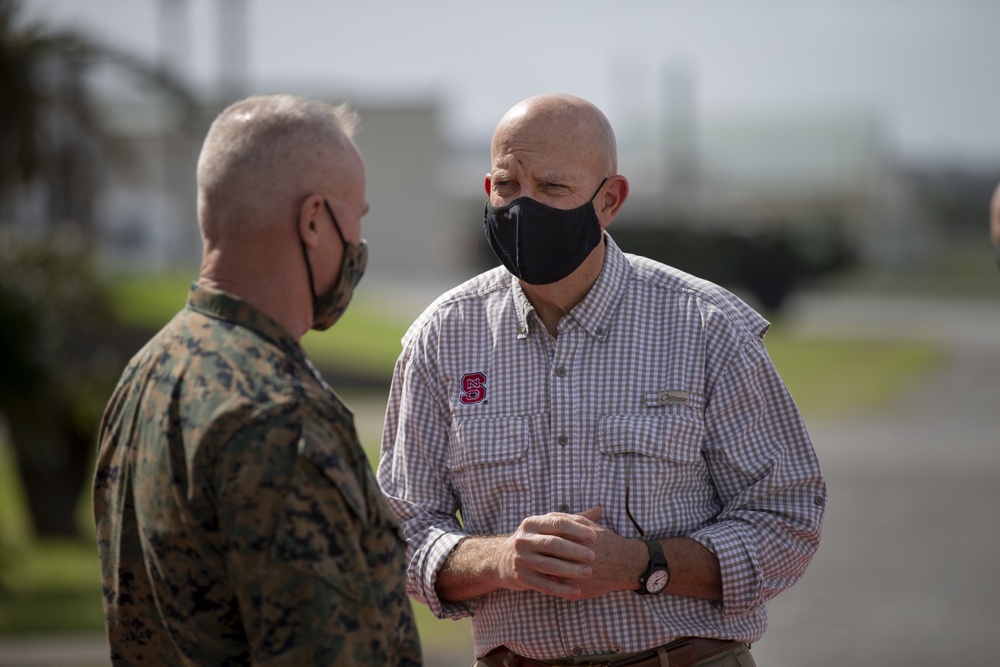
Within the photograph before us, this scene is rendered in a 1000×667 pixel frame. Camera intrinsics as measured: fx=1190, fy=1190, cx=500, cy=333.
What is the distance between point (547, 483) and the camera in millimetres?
2879

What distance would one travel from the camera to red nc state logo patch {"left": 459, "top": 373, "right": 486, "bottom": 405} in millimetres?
2951

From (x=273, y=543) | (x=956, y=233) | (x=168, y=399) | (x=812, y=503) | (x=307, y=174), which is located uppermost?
(x=307, y=174)

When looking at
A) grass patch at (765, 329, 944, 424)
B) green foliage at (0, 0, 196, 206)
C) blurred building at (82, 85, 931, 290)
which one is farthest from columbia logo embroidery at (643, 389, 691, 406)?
blurred building at (82, 85, 931, 290)

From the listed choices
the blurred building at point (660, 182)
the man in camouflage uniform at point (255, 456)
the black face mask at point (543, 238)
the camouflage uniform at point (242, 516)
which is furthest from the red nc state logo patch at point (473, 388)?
the blurred building at point (660, 182)

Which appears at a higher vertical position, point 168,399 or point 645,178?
point 168,399

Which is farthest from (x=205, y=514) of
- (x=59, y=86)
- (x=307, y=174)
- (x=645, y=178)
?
(x=645, y=178)

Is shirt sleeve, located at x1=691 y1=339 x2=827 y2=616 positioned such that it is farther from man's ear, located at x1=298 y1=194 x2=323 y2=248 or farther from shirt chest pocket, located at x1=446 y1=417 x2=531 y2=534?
man's ear, located at x1=298 y1=194 x2=323 y2=248

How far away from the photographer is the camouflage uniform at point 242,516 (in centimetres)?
201

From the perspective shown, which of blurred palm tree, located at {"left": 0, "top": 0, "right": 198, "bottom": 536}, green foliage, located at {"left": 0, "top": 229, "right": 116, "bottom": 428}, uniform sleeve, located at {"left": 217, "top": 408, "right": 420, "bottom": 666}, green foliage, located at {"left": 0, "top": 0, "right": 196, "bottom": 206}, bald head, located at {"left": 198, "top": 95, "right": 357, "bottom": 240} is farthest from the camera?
green foliage, located at {"left": 0, "top": 0, "right": 196, "bottom": 206}

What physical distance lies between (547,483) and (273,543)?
101 centimetres

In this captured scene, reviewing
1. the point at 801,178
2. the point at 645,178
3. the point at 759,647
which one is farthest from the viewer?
the point at 801,178

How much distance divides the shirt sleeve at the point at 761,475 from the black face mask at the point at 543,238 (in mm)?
481

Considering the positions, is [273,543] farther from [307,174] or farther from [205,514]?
[307,174]

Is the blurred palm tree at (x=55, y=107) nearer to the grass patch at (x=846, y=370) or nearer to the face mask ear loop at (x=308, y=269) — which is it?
the grass patch at (x=846, y=370)
